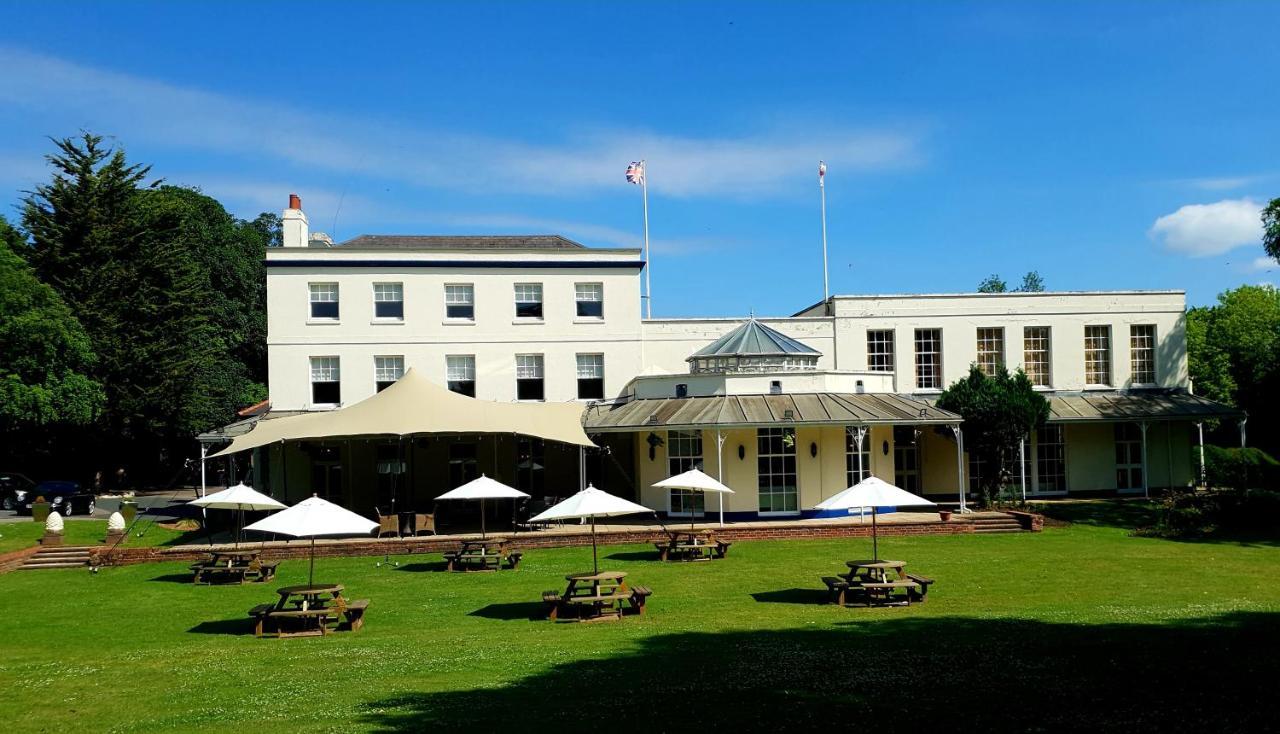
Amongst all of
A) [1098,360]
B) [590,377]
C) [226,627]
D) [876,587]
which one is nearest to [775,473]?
[590,377]

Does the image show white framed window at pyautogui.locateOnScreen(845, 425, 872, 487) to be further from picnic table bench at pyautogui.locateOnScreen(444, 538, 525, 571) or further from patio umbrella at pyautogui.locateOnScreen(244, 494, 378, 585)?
patio umbrella at pyautogui.locateOnScreen(244, 494, 378, 585)

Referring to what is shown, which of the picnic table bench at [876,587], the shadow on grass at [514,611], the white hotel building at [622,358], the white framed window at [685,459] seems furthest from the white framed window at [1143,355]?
the shadow on grass at [514,611]

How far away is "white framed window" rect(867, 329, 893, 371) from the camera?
108ft

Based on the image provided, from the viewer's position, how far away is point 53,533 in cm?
2391

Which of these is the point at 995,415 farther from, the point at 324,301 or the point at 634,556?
the point at 324,301

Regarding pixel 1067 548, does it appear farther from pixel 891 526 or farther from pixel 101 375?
pixel 101 375

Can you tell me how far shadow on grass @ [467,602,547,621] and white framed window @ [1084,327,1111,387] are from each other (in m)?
23.9

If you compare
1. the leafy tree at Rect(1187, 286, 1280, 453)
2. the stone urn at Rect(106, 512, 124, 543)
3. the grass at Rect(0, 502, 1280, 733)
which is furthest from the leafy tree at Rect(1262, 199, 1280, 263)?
the stone urn at Rect(106, 512, 124, 543)

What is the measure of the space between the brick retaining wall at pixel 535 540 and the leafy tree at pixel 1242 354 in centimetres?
2281

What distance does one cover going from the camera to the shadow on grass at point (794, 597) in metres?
15.8

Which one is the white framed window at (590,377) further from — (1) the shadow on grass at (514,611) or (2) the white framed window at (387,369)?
(1) the shadow on grass at (514,611)

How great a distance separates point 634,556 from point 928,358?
15340 millimetres

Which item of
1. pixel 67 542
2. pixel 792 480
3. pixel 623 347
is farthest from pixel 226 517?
pixel 792 480

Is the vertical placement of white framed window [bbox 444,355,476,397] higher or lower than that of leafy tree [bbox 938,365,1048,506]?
higher
